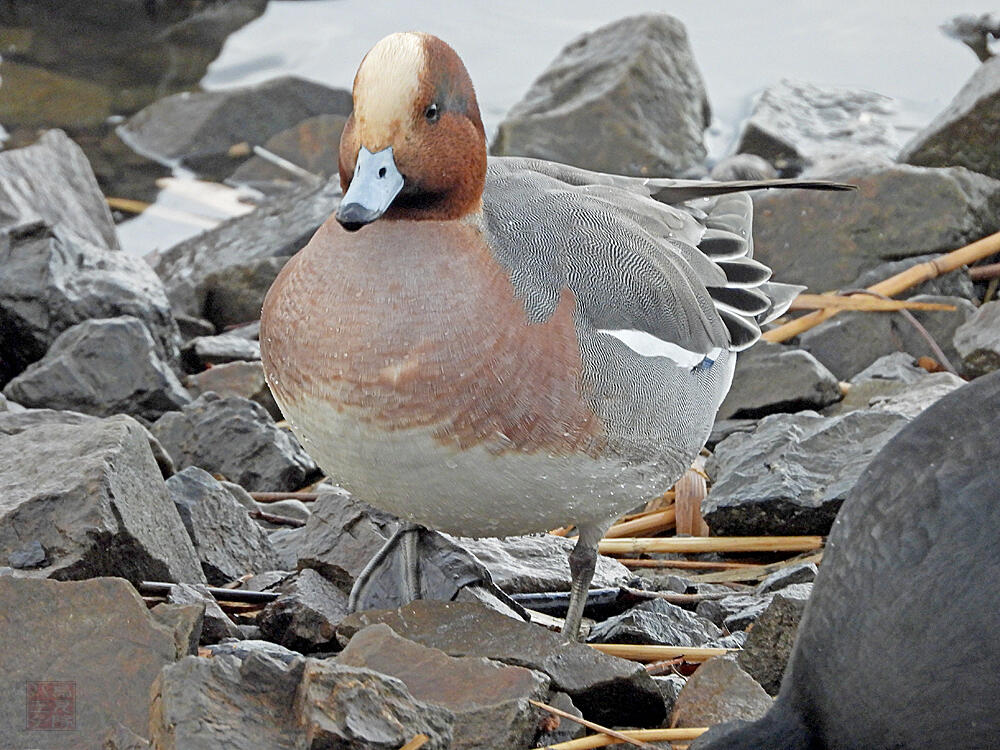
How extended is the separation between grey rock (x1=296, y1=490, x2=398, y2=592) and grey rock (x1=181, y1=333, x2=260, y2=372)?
196cm

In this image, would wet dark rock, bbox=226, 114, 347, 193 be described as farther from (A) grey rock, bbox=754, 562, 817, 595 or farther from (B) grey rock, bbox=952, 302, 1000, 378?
(A) grey rock, bbox=754, 562, 817, 595

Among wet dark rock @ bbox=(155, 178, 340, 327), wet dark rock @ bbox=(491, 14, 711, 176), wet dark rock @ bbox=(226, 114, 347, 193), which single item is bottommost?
wet dark rock @ bbox=(226, 114, 347, 193)

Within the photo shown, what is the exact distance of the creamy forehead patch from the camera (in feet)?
10.2

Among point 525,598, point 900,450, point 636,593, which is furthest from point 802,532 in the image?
point 900,450

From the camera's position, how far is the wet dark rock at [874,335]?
18.4ft

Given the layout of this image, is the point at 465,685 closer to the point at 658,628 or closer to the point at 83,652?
the point at 83,652

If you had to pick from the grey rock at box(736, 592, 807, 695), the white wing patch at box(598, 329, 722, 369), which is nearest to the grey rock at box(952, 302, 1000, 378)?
the white wing patch at box(598, 329, 722, 369)

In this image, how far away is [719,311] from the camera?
4.09 m

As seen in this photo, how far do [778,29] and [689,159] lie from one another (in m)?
2.65

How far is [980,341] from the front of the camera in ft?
17.3

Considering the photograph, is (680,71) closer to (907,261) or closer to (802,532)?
(907,261)

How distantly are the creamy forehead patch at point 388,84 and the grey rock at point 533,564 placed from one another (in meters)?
1.33

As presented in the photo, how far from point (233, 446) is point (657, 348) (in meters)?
1.69

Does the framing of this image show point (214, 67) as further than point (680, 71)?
Yes
